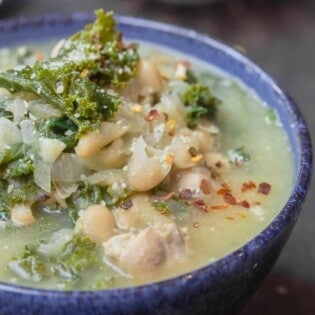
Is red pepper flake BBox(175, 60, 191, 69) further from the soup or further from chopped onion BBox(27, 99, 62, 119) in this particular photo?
chopped onion BBox(27, 99, 62, 119)

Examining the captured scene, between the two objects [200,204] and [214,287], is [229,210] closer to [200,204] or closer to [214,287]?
[200,204]

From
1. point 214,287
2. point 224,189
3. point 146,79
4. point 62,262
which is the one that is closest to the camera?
point 214,287

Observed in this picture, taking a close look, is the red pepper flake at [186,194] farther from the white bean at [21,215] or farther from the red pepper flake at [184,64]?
the red pepper flake at [184,64]

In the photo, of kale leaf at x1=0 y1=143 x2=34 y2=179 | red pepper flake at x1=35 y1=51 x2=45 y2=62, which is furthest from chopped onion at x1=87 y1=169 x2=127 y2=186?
red pepper flake at x1=35 y1=51 x2=45 y2=62

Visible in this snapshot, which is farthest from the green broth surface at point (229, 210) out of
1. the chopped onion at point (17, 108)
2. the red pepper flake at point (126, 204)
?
the chopped onion at point (17, 108)

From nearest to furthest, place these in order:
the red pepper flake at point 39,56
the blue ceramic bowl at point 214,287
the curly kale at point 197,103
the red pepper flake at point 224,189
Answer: the blue ceramic bowl at point 214,287, the red pepper flake at point 224,189, the curly kale at point 197,103, the red pepper flake at point 39,56

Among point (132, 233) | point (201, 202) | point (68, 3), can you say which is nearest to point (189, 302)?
point (132, 233)

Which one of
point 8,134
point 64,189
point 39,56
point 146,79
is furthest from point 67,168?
point 39,56
